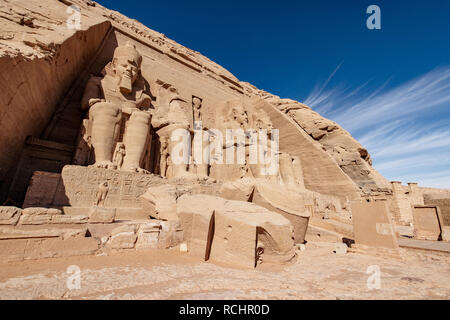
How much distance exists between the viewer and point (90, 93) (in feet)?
16.9

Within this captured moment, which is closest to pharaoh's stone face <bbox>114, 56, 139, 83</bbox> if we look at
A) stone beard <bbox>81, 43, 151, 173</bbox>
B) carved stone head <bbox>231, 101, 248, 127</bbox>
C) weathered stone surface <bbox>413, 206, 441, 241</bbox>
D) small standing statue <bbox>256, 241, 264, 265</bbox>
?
stone beard <bbox>81, 43, 151, 173</bbox>

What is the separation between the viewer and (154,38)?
9.37m

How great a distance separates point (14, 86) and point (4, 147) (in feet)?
3.67

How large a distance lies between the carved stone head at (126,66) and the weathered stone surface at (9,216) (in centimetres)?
424

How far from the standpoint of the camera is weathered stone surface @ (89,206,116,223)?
2.72 metres

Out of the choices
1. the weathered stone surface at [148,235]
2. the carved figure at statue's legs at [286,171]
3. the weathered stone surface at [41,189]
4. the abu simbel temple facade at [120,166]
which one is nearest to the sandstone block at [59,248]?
the abu simbel temple facade at [120,166]

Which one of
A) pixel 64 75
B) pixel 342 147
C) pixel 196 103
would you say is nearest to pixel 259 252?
pixel 64 75

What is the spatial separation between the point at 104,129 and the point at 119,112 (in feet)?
1.91

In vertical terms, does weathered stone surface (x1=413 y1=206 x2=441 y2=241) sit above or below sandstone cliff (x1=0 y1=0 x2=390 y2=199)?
below

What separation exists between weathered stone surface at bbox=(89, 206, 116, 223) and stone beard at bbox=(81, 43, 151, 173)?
1.54 meters

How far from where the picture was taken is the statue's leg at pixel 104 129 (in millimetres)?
4297

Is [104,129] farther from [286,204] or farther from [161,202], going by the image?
[286,204]

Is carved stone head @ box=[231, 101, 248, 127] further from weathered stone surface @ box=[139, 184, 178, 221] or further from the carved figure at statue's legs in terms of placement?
weathered stone surface @ box=[139, 184, 178, 221]

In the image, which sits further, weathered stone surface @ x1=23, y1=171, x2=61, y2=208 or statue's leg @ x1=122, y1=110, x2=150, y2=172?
statue's leg @ x1=122, y1=110, x2=150, y2=172
